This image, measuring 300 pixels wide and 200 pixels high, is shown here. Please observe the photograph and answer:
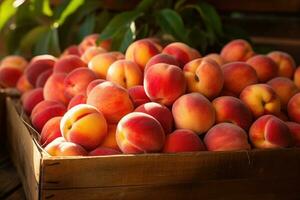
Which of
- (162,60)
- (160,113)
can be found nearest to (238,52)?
(162,60)

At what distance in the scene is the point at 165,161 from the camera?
81 centimetres

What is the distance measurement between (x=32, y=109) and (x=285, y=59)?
72cm

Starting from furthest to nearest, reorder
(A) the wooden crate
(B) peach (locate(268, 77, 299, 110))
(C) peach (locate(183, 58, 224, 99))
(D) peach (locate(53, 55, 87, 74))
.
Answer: (D) peach (locate(53, 55, 87, 74)) < (B) peach (locate(268, 77, 299, 110)) < (C) peach (locate(183, 58, 224, 99)) < (A) the wooden crate

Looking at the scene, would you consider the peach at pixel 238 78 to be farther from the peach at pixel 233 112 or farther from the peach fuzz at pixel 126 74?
the peach fuzz at pixel 126 74

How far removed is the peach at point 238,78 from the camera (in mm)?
1086

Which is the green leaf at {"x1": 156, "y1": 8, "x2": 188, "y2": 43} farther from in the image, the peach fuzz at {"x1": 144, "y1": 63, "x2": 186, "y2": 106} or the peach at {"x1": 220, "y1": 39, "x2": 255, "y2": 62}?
the peach fuzz at {"x1": 144, "y1": 63, "x2": 186, "y2": 106}

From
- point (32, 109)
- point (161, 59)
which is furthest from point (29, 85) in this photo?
point (161, 59)

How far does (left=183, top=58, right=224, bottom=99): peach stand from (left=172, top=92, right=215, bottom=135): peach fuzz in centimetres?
6

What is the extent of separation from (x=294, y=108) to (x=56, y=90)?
0.59m

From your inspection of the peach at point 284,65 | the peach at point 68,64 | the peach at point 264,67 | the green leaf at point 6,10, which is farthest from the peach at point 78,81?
the green leaf at point 6,10

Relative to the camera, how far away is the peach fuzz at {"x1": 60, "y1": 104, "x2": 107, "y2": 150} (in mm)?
897

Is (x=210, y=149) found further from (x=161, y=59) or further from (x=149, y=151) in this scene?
(x=161, y=59)

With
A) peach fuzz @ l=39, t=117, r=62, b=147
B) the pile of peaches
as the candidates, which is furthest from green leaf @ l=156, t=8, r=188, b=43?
peach fuzz @ l=39, t=117, r=62, b=147

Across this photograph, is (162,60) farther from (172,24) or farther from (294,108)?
(172,24)
